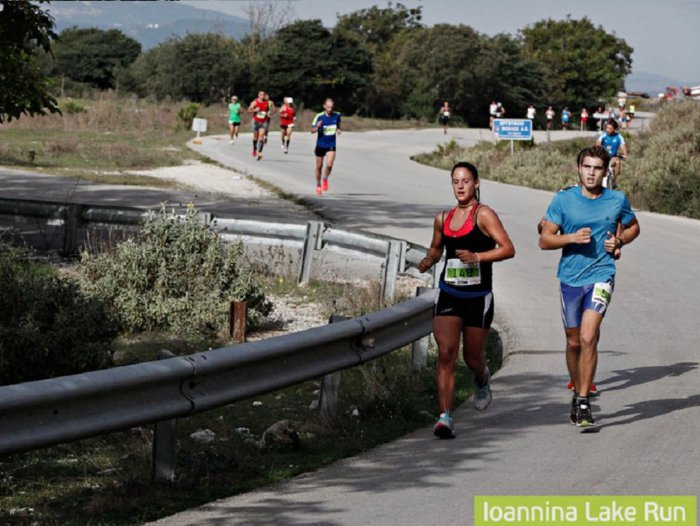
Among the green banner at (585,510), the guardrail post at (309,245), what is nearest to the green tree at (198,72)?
the guardrail post at (309,245)

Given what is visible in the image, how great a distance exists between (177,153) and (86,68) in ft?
220

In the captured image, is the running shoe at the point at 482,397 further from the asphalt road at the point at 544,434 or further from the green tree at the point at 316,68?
the green tree at the point at 316,68

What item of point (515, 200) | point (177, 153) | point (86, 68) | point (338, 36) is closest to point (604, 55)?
point (338, 36)

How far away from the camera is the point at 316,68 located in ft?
296

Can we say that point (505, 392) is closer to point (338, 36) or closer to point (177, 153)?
point (177, 153)

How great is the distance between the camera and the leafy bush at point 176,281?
13.0 meters

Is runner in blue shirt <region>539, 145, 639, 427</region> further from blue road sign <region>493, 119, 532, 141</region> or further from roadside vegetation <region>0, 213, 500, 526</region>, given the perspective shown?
blue road sign <region>493, 119, 532, 141</region>

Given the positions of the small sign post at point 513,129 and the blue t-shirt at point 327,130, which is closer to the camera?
the blue t-shirt at point 327,130

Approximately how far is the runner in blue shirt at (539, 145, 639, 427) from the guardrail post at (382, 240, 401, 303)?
15.2 ft

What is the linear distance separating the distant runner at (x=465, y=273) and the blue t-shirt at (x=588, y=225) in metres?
0.58

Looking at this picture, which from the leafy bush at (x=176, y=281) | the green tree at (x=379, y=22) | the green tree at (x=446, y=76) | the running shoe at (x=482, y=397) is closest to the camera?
the running shoe at (x=482, y=397)

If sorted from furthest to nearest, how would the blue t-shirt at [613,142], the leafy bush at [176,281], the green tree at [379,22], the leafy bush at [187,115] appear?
the green tree at [379,22] → the leafy bush at [187,115] → the blue t-shirt at [613,142] → the leafy bush at [176,281]

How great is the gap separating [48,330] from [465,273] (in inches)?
125

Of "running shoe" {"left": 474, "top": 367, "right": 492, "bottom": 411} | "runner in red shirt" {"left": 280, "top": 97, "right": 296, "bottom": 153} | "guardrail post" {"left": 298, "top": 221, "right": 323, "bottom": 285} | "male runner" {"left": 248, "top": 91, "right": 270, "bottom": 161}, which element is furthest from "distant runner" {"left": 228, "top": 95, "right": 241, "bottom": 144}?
"running shoe" {"left": 474, "top": 367, "right": 492, "bottom": 411}
